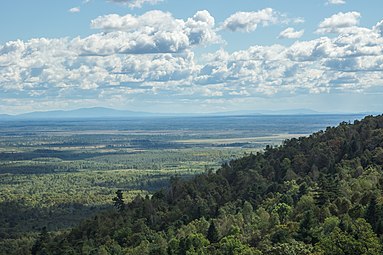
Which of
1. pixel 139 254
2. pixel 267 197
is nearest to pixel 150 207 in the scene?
pixel 267 197

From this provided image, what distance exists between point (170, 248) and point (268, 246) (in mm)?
12176

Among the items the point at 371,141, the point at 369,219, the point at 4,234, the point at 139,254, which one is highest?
the point at 371,141

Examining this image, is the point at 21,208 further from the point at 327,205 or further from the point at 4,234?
the point at 327,205

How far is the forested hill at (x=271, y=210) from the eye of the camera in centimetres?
6550

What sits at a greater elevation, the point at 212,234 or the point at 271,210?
the point at 271,210

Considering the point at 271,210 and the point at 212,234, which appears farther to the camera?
the point at 271,210

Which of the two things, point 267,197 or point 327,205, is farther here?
point 267,197

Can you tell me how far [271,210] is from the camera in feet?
274

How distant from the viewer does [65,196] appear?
7436 inches

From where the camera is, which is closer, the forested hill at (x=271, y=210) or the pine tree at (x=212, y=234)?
the forested hill at (x=271, y=210)

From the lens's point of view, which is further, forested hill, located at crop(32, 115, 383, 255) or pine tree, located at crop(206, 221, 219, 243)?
pine tree, located at crop(206, 221, 219, 243)

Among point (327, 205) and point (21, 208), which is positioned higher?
point (327, 205)

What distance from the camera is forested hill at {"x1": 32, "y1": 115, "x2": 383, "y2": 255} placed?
215 feet

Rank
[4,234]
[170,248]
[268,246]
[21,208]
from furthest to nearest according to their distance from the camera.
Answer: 1. [21,208]
2. [4,234]
3. [170,248]
4. [268,246]
